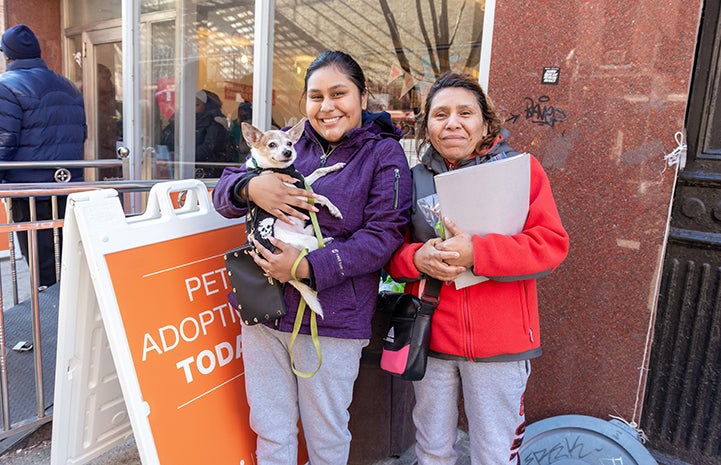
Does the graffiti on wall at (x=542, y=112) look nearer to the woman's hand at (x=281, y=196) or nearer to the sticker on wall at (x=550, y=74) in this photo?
the sticker on wall at (x=550, y=74)

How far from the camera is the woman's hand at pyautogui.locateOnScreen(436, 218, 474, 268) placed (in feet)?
5.71

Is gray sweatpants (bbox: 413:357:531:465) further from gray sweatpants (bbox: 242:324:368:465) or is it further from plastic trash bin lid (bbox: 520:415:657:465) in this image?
plastic trash bin lid (bbox: 520:415:657:465)

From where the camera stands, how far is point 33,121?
173 inches

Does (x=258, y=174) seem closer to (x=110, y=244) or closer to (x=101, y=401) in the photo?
(x=110, y=244)

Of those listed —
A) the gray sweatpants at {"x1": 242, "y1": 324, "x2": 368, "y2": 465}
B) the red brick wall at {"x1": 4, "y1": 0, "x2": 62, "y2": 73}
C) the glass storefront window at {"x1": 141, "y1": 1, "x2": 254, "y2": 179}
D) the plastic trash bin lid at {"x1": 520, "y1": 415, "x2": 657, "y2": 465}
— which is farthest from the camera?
the red brick wall at {"x1": 4, "y1": 0, "x2": 62, "y2": 73}

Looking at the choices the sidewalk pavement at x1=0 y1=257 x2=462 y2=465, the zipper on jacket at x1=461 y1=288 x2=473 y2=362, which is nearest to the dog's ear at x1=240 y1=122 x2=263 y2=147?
the zipper on jacket at x1=461 y1=288 x2=473 y2=362

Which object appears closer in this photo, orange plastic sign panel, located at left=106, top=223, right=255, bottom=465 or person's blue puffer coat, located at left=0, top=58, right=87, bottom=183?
orange plastic sign panel, located at left=106, top=223, right=255, bottom=465

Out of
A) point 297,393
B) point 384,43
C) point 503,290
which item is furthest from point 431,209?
point 384,43

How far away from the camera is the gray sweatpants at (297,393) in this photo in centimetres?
Answer: 190

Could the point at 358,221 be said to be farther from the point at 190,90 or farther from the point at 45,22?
the point at 45,22

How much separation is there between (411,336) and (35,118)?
432 centimetres

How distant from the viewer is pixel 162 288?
A: 6.70 ft

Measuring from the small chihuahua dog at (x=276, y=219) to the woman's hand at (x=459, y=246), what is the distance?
0.41m

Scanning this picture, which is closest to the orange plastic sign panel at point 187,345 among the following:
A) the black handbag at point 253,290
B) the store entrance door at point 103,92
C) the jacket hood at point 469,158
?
the black handbag at point 253,290
